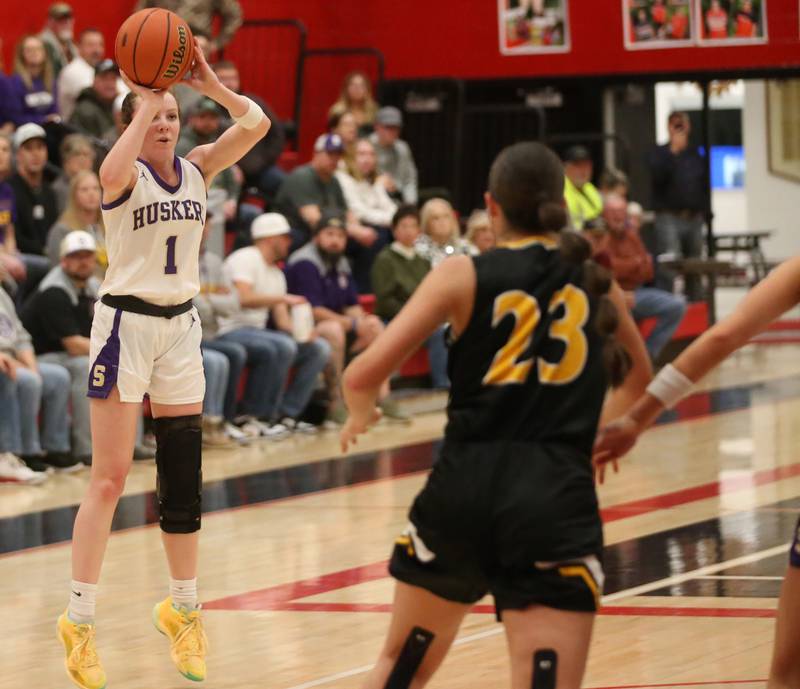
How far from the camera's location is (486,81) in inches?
684

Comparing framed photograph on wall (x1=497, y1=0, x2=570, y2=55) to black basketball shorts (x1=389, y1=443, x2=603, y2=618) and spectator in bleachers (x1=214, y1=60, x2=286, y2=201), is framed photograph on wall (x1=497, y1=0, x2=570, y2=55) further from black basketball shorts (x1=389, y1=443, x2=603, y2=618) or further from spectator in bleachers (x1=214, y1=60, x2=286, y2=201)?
black basketball shorts (x1=389, y1=443, x2=603, y2=618)

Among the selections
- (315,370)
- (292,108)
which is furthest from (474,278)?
(292,108)

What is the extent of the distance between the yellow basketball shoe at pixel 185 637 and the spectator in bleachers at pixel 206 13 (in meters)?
8.20

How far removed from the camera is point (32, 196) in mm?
10688

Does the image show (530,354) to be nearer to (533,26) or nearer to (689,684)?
(689,684)

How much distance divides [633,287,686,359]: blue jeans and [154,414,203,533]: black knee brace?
8.42 m

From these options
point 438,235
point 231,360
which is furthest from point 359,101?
point 231,360

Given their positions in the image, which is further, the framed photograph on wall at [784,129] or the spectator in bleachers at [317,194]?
the framed photograph on wall at [784,129]

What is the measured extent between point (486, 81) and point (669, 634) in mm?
12496

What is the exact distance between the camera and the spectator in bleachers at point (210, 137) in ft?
37.8

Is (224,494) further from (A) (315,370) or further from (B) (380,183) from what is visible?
(B) (380,183)

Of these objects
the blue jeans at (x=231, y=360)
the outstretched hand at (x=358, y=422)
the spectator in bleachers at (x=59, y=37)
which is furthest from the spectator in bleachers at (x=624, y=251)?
the outstretched hand at (x=358, y=422)

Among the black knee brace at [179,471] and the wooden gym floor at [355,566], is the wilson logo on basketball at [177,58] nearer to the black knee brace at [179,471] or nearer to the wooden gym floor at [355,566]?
the black knee brace at [179,471]

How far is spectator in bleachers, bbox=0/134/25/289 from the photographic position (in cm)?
981
